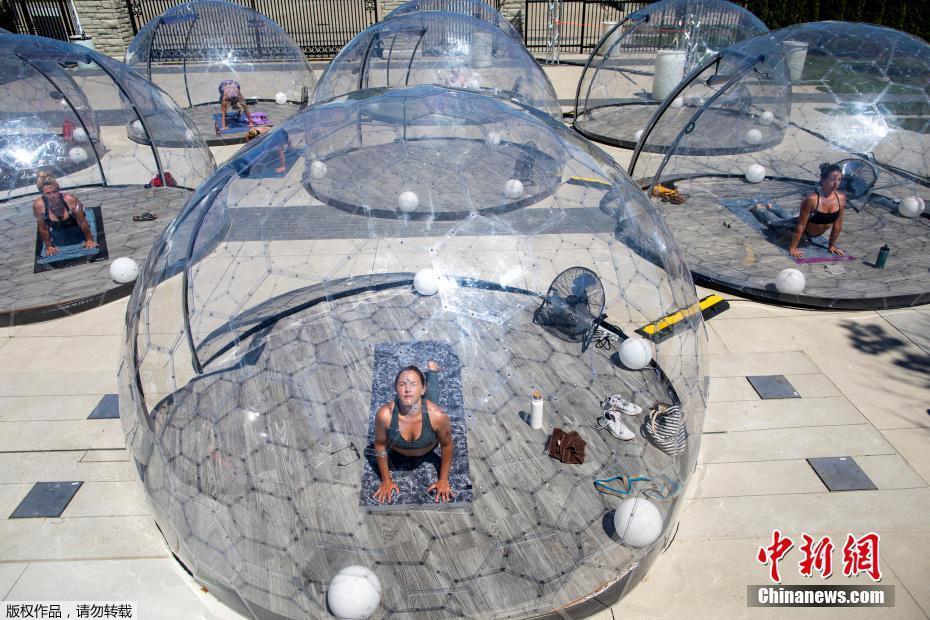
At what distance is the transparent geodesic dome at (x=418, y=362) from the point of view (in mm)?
3871

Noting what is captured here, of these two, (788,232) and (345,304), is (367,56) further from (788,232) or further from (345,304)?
(788,232)

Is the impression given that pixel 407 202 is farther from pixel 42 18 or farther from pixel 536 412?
pixel 42 18

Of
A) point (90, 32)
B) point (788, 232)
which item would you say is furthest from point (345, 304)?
point (90, 32)

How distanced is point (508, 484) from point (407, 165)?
2.58 metres

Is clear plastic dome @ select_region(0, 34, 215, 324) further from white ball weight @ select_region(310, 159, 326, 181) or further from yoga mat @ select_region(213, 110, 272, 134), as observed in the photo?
yoga mat @ select_region(213, 110, 272, 134)

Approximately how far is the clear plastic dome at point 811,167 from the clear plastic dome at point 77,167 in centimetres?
704

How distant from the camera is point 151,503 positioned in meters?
4.14

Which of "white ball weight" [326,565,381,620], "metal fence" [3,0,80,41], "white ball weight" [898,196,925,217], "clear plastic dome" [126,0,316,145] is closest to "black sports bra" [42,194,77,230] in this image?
"white ball weight" [326,565,381,620]

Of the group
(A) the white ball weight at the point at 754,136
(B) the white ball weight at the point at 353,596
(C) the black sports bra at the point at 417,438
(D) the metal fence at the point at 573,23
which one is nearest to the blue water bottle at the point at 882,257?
(A) the white ball weight at the point at 754,136

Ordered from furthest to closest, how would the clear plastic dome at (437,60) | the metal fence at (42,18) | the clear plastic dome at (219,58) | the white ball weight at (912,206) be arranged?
the metal fence at (42,18) < the clear plastic dome at (219,58) < the clear plastic dome at (437,60) < the white ball weight at (912,206)

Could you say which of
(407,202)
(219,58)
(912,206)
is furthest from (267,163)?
(219,58)

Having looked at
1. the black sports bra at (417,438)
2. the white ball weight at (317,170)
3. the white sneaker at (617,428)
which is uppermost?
the white ball weight at (317,170)

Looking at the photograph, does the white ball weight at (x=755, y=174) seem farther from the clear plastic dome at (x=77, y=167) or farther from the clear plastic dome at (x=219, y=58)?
the clear plastic dome at (x=219, y=58)

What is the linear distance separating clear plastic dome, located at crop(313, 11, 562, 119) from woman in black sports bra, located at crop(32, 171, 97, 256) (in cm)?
521
